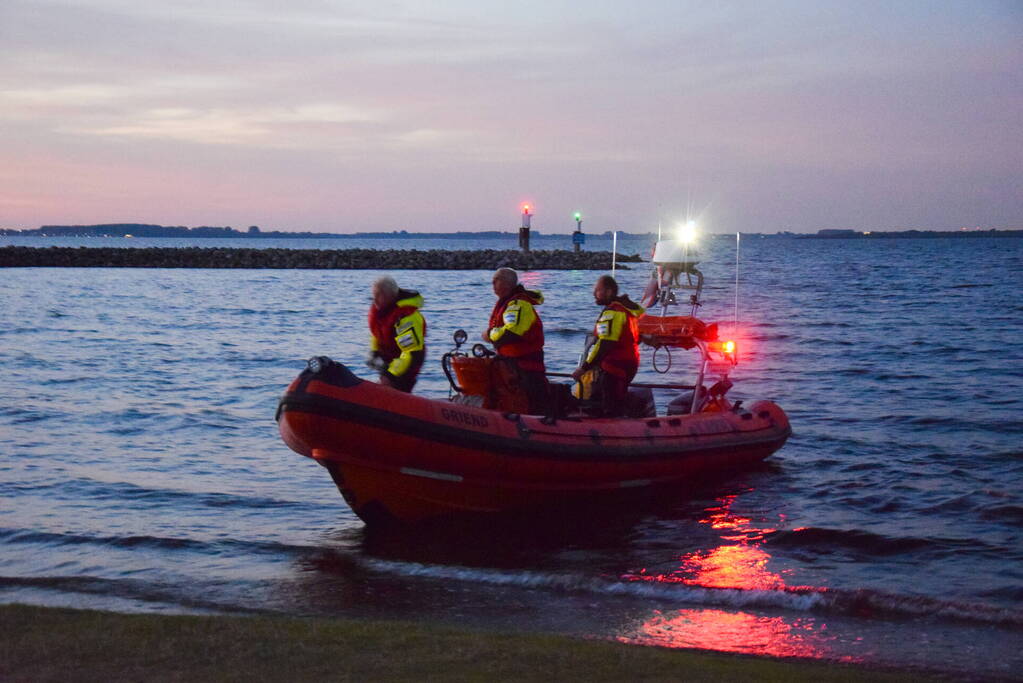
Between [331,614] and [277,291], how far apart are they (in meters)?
37.8

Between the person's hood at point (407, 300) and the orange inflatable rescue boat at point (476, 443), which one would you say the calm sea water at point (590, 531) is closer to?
the orange inflatable rescue boat at point (476, 443)

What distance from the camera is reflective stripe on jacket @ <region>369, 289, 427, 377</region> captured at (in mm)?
7469

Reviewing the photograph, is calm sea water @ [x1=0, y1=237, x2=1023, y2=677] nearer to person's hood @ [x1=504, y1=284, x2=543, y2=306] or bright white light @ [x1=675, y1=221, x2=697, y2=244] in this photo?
person's hood @ [x1=504, y1=284, x2=543, y2=306]

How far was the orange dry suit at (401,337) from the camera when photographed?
7.47 metres

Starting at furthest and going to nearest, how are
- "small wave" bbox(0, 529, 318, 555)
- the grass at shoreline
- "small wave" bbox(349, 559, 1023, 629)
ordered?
1. "small wave" bbox(0, 529, 318, 555)
2. "small wave" bbox(349, 559, 1023, 629)
3. the grass at shoreline

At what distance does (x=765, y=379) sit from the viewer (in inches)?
688

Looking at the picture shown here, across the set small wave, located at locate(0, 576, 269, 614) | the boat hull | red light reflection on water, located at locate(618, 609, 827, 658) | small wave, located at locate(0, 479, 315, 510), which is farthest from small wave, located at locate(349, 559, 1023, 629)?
small wave, located at locate(0, 479, 315, 510)

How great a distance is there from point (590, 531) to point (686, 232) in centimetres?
318

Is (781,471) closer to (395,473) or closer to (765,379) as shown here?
(395,473)

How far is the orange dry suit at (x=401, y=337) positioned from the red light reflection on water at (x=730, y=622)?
218cm

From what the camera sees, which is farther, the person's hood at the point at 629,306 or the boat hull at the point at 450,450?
the person's hood at the point at 629,306

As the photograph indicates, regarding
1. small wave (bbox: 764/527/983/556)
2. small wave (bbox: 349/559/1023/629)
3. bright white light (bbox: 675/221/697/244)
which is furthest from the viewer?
bright white light (bbox: 675/221/697/244)

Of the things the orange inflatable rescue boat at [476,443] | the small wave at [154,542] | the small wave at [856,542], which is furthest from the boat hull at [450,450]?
the small wave at [856,542]

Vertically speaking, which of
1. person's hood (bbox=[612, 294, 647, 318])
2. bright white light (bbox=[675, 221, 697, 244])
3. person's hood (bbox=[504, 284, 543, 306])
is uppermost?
bright white light (bbox=[675, 221, 697, 244])
